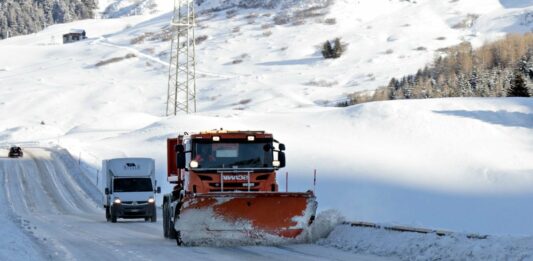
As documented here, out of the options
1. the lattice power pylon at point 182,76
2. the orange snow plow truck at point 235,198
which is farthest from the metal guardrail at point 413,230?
the lattice power pylon at point 182,76

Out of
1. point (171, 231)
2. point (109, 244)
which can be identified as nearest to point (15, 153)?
point (171, 231)

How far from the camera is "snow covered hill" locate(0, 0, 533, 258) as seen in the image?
46.2m

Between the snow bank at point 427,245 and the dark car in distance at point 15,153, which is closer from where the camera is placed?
the snow bank at point 427,245

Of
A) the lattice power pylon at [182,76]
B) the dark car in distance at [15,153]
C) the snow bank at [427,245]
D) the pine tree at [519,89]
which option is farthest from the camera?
the pine tree at [519,89]

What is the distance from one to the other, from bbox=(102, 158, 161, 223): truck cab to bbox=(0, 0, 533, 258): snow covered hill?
8.18m

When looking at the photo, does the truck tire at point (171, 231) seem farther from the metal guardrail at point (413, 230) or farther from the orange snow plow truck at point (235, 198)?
the metal guardrail at point (413, 230)

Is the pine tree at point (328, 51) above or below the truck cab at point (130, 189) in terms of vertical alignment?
above

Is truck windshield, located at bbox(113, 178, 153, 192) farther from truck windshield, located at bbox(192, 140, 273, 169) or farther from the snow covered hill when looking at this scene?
truck windshield, located at bbox(192, 140, 273, 169)

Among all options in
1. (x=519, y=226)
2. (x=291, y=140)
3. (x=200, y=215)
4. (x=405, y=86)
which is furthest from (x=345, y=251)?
(x=405, y=86)

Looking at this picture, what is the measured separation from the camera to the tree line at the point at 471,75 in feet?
349

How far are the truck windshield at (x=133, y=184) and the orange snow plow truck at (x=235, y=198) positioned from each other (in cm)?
1549

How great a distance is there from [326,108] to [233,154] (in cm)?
7286

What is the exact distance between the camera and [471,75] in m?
115

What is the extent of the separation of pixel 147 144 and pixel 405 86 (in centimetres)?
5309
